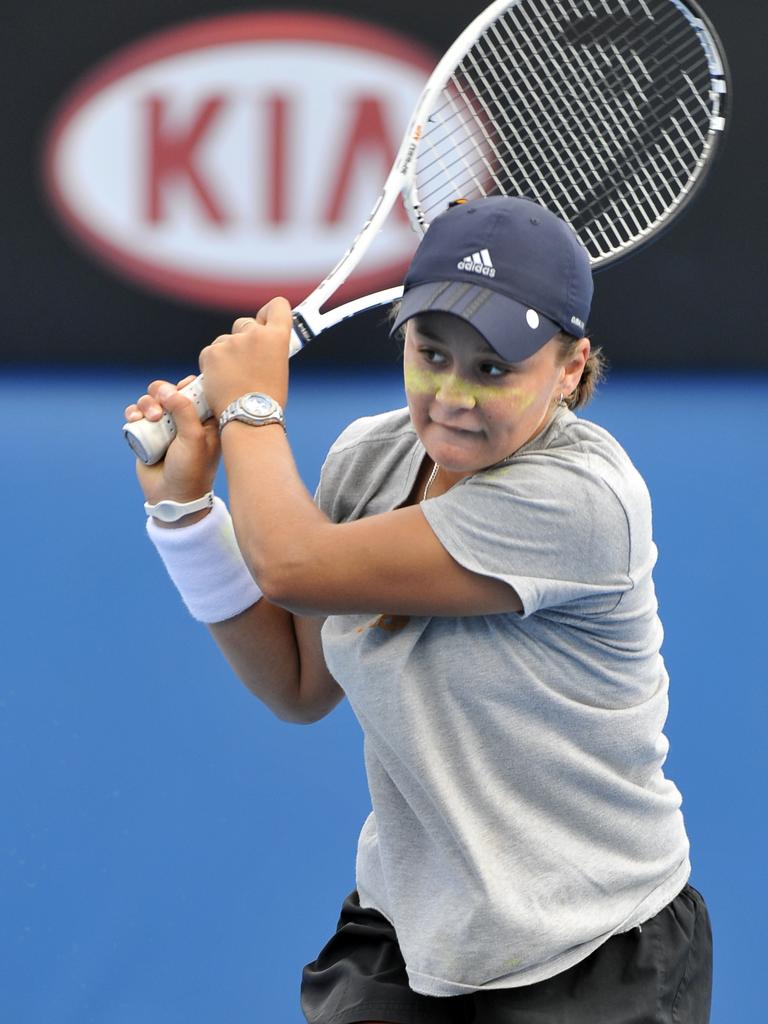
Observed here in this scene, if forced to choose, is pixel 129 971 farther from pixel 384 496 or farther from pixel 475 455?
pixel 475 455

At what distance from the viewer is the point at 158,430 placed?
1901 mm

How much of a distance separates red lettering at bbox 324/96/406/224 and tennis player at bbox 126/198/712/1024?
165 inches

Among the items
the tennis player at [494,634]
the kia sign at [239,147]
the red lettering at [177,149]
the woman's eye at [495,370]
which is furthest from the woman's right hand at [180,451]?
the red lettering at [177,149]

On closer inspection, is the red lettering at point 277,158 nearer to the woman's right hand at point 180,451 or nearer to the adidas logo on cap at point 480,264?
the woman's right hand at point 180,451

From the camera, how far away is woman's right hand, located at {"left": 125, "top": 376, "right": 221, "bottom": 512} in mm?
1887

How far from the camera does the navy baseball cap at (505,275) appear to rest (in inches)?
65.6

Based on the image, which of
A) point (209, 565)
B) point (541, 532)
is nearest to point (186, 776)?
point (209, 565)

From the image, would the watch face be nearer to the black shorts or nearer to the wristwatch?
the wristwatch

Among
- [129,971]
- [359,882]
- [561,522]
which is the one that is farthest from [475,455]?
[129,971]

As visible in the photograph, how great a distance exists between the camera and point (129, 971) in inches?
114

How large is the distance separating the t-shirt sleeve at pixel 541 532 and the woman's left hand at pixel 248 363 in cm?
30

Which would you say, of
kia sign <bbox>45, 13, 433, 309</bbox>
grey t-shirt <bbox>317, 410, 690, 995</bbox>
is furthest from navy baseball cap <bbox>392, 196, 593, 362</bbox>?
kia sign <bbox>45, 13, 433, 309</bbox>

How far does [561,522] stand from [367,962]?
0.67m

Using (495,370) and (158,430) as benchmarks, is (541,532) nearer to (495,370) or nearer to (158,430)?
(495,370)
